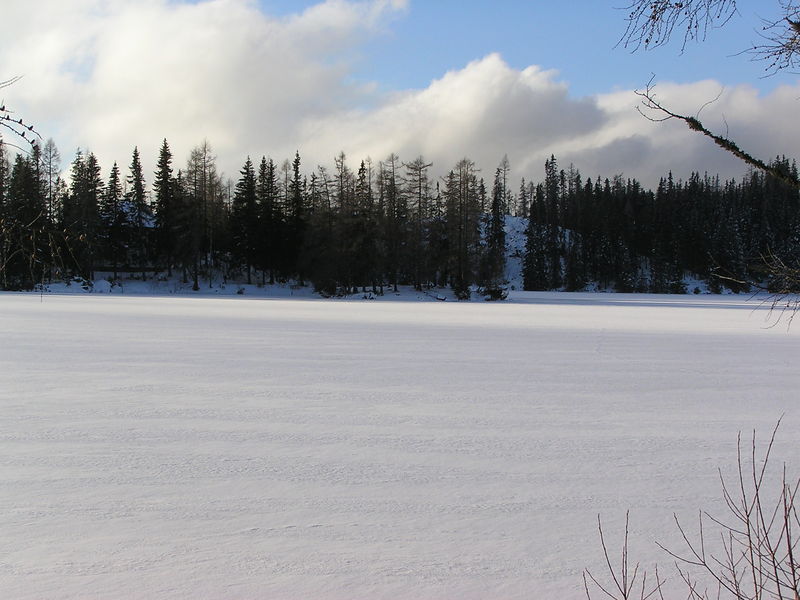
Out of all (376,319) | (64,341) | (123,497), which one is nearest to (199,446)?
(123,497)

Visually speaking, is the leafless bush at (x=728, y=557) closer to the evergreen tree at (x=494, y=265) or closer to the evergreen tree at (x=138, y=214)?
the evergreen tree at (x=494, y=265)

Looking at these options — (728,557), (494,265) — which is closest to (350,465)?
(728,557)

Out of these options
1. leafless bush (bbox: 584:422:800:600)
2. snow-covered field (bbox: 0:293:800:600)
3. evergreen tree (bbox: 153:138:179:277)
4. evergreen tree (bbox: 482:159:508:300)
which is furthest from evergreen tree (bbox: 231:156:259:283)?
leafless bush (bbox: 584:422:800:600)

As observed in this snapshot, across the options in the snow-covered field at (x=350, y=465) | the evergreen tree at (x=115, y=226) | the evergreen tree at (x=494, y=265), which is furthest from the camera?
the evergreen tree at (x=115, y=226)

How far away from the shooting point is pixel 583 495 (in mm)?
4770

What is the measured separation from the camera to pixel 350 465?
17.6ft

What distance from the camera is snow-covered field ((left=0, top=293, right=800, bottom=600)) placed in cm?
364

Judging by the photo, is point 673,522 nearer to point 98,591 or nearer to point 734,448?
point 734,448

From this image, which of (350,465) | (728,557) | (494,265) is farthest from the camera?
(494,265)

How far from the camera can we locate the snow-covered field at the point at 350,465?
3.64 m

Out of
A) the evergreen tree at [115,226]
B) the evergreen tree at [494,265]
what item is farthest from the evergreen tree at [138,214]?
the evergreen tree at [494,265]

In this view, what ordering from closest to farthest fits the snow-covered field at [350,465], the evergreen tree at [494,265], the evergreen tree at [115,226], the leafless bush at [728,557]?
the leafless bush at [728,557] < the snow-covered field at [350,465] < the evergreen tree at [494,265] < the evergreen tree at [115,226]

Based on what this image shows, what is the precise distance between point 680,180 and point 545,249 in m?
34.6

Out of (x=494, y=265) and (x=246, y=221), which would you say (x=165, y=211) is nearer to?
(x=246, y=221)
